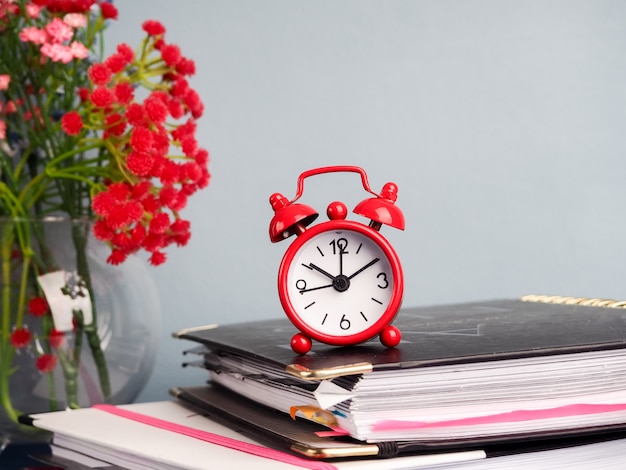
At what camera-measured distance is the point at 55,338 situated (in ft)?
3.68

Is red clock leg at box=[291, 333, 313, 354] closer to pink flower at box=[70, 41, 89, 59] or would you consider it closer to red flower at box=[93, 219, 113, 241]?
red flower at box=[93, 219, 113, 241]

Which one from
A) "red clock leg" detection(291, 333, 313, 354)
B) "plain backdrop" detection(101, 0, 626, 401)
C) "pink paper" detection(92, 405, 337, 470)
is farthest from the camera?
"plain backdrop" detection(101, 0, 626, 401)

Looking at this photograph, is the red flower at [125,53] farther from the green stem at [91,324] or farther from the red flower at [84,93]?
the green stem at [91,324]

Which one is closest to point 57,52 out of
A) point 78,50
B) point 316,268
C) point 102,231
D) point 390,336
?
point 78,50

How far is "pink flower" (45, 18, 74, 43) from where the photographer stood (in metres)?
1.09

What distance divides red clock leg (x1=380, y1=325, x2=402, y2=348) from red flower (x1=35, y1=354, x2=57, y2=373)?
0.51m

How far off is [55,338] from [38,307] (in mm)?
47

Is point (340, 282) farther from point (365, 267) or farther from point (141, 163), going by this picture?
point (141, 163)

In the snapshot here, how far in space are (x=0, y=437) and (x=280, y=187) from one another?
0.65 m

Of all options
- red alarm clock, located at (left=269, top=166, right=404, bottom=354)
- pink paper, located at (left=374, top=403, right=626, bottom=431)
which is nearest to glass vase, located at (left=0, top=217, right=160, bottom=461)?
red alarm clock, located at (left=269, top=166, right=404, bottom=354)

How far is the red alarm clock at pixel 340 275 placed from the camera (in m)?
0.85

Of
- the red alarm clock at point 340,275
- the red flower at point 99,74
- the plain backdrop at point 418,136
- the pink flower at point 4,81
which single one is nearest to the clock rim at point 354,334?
the red alarm clock at point 340,275

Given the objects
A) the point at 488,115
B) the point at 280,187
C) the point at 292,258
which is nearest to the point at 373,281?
the point at 292,258

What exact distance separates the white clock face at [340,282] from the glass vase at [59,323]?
414 mm
